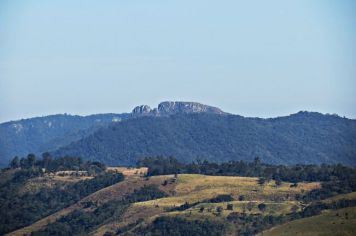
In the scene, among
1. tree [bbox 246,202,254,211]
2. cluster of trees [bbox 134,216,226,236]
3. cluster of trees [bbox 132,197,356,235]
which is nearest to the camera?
cluster of trees [bbox 132,197,356,235]

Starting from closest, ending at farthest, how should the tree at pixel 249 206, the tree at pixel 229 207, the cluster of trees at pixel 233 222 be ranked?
the cluster of trees at pixel 233 222, the tree at pixel 229 207, the tree at pixel 249 206

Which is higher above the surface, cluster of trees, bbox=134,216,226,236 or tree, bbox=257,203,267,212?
tree, bbox=257,203,267,212

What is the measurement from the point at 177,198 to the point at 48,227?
97.5ft

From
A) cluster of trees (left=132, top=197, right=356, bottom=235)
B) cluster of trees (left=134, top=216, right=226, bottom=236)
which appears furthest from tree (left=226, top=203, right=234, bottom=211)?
cluster of trees (left=134, top=216, right=226, bottom=236)

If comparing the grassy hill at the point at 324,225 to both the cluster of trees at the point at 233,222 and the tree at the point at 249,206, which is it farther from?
the tree at the point at 249,206

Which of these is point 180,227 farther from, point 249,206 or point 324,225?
point 324,225

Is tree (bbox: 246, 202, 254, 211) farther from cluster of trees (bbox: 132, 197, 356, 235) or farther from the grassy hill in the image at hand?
the grassy hill

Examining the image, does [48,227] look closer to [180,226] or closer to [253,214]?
[180,226]

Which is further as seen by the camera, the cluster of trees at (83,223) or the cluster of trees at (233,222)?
the cluster of trees at (83,223)

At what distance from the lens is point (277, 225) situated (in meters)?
158

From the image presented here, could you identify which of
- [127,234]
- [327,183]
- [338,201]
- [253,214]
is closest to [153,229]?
[127,234]

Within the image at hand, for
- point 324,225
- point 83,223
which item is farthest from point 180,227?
point 324,225

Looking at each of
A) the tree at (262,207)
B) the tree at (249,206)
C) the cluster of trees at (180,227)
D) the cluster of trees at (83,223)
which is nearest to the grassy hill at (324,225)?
the cluster of trees at (180,227)

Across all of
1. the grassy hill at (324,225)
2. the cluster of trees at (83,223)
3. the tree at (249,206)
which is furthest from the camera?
the cluster of trees at (83,223)
